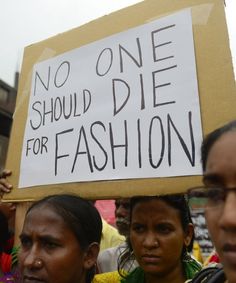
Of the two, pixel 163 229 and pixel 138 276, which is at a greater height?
pixel 163 229

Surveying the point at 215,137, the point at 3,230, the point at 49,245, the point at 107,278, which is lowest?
the point at 107,278

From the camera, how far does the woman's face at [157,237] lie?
1515 millimetres

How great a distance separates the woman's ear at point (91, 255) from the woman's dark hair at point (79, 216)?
0.02 metres

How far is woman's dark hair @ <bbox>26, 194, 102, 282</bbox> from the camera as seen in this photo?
148 centimetres

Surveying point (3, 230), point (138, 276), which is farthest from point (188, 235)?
point (3, 230)

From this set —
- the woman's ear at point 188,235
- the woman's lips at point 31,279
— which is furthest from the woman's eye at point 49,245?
the woman's ear at point 188,235

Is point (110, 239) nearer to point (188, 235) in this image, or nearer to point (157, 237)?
point (188, 235)

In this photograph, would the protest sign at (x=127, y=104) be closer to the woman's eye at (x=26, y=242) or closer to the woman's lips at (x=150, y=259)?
Answer: the woman's eye at (x=26, y=242)

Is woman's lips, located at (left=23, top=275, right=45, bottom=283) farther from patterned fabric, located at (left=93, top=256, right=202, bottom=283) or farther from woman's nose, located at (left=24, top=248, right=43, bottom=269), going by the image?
patterned fabric, located at (left=93, top=256, right=202, bottom=283)

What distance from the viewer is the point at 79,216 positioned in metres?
1.52

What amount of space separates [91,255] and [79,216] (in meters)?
0.16

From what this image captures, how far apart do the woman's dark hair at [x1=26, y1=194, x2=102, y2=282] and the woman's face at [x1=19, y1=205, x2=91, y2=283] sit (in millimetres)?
24

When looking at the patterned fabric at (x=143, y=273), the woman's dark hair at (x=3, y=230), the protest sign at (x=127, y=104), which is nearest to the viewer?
the protest sign at (x=127, y=104)

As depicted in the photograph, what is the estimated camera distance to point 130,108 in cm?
142
